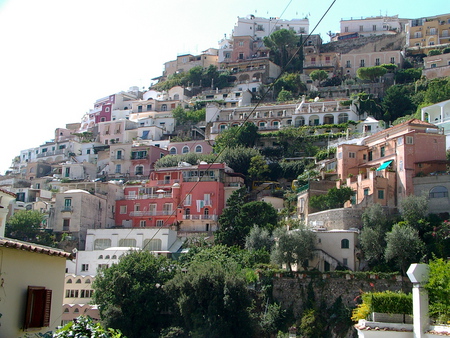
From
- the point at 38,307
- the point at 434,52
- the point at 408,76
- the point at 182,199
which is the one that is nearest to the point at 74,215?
the point at 182,199

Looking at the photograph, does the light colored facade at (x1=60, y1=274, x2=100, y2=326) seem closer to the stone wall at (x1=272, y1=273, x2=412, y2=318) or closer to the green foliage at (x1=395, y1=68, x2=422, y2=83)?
the stone wall at (x1=272, y1=273, x2=412, y2=318)

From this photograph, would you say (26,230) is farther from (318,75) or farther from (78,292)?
(318,75)

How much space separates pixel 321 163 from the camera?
170ft

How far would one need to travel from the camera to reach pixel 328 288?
3628 centimetres

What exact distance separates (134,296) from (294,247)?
982 centimetres

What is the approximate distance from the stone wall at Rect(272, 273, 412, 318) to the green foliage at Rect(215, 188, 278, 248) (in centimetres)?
700

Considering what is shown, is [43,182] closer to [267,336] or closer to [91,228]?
[91,228]

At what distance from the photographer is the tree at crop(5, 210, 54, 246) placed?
4922 centimetres

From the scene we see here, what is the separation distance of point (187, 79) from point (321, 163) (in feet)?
142

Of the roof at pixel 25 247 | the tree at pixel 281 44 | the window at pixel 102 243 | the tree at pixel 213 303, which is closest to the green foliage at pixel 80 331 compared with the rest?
the roof at pixel 25 247

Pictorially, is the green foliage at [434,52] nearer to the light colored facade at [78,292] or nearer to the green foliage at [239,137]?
the green foliage at [239,137]

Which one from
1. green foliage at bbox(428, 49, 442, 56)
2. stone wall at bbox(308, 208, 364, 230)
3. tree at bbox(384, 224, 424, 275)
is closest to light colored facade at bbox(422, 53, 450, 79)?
green foliage at bbox(428, 49, 442, 56)

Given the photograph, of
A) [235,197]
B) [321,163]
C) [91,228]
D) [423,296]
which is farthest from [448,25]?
[423,296]

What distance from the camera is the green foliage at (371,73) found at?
76812mm
